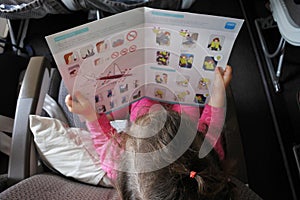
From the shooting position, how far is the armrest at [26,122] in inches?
31.5

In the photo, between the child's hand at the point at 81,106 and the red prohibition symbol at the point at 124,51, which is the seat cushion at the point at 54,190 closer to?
the child's hand at the point at 81,106

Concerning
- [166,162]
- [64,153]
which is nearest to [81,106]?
[64,153]

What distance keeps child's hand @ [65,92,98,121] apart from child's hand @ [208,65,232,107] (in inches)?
13.3

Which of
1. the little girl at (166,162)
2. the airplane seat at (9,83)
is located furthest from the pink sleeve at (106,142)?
the airplane seat at (9,83)

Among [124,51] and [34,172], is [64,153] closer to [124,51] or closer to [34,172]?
[34,172]

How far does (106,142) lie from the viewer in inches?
34.1

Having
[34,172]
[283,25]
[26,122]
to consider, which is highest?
[283,25]

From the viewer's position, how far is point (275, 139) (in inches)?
55.8

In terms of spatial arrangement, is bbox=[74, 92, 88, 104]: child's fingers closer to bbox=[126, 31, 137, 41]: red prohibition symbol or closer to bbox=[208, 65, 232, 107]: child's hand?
bbox=[126, 31, 137, 41]: red prohibition symbol

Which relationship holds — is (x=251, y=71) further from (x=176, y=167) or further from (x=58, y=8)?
(x=176, y=167)

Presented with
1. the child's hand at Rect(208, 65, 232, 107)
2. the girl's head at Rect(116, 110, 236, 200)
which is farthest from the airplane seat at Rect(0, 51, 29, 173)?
the child's hand at Rect(208, 65, 232, 107)

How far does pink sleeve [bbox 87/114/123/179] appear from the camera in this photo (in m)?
0.78

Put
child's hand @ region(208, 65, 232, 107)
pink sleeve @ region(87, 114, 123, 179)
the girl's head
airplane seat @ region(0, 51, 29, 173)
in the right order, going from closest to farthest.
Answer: the girl's head → pink sleeve @ region(87, 114, 123, 179) → child's hand @ region(208, 65, 232, 107) → airplane seat @ region(0, 51, 29, 173)

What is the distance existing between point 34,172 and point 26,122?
13cm
